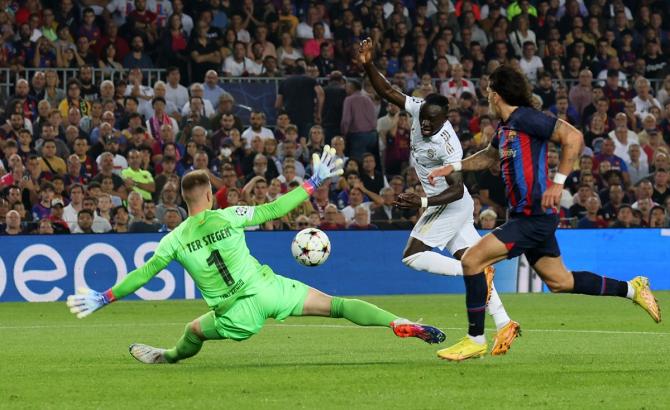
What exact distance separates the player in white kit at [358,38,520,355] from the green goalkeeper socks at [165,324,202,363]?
3032mm

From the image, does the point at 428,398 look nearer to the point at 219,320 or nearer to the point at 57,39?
the point at 219,320

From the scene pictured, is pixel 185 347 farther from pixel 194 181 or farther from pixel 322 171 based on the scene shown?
pixel 322 171

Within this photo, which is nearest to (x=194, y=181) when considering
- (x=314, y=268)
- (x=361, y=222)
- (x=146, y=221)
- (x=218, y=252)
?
(x=218, y=252)

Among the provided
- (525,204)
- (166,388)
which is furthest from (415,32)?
(166,388)

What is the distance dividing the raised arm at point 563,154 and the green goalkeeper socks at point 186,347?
113 inches

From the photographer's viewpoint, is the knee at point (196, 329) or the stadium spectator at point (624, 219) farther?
the stadium spectator at point (624, 219)

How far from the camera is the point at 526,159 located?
11.3 m

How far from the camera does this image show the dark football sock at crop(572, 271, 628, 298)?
454 inches

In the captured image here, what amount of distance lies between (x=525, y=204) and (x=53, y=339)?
5663mm

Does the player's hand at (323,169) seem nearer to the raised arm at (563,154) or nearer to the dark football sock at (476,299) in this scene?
the dark football sock at (476,299)

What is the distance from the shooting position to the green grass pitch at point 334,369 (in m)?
9.03

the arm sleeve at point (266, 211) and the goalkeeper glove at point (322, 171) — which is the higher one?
the goalkeeper glove at point (322, 171)

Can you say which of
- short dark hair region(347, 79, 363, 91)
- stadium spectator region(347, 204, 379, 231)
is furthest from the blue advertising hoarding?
short dark hair region(347, 79, 363, 91)

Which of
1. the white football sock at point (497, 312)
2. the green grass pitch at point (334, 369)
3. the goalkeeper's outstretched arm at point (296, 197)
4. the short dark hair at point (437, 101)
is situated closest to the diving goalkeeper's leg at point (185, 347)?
the green grass pitch at point (334, 369)
